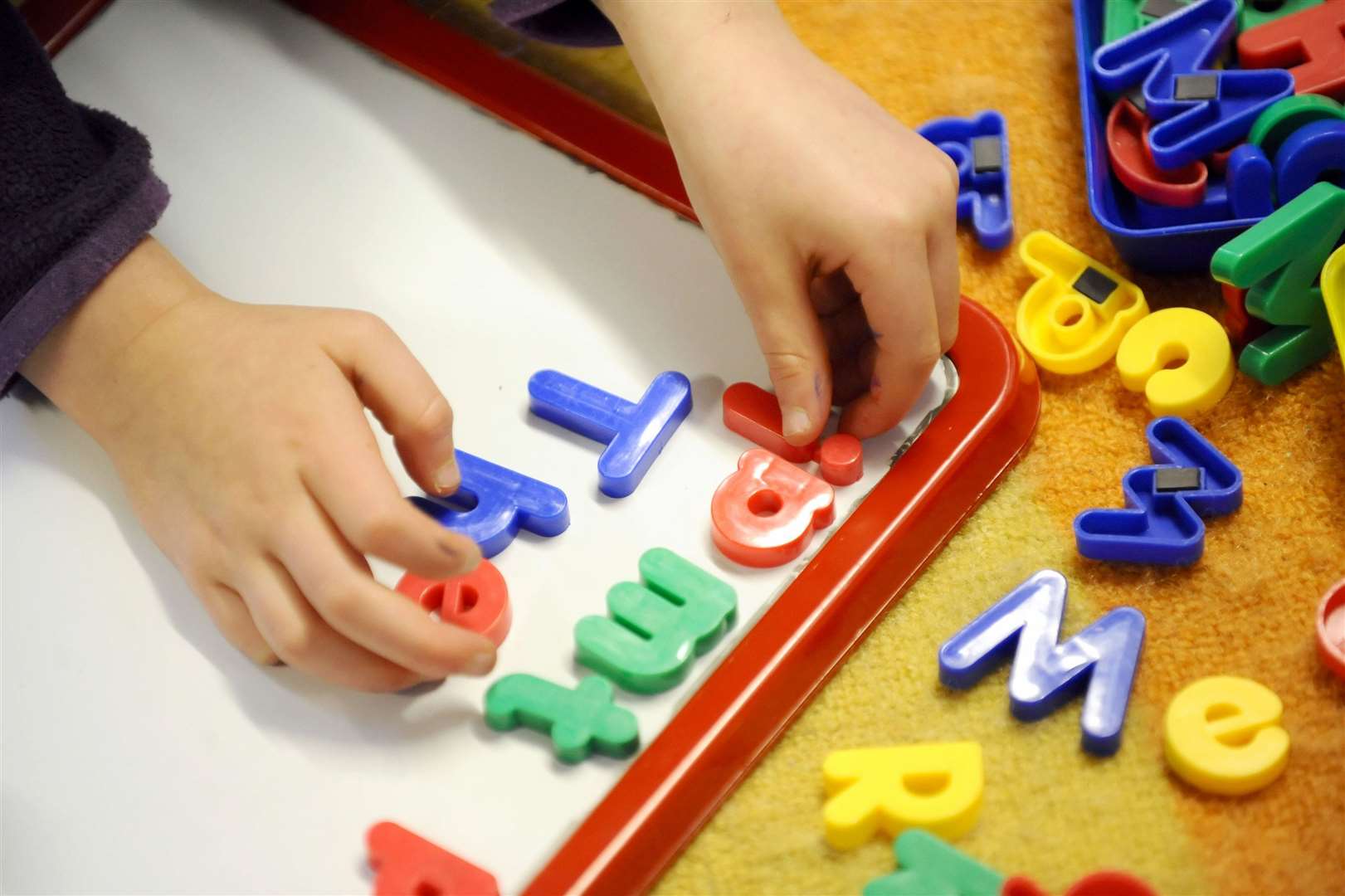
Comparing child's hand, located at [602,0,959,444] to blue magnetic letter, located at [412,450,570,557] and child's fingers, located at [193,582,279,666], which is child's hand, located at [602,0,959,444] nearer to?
blue magnetic letter, located at [412,450,570,557]

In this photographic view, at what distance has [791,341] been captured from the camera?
59cm

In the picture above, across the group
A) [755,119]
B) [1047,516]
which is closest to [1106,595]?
[1047,516]

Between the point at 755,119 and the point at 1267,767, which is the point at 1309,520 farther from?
the point at 755,119

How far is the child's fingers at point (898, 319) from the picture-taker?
57cm

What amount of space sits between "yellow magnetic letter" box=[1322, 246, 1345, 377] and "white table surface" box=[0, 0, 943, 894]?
180 millimetres

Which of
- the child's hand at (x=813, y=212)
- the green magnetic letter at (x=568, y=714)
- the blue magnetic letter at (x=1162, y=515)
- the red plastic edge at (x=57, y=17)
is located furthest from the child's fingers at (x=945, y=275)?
the red plastic edge at (x=57, y=17)

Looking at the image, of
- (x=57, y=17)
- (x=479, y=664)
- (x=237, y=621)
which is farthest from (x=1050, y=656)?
(x=57, y=17)

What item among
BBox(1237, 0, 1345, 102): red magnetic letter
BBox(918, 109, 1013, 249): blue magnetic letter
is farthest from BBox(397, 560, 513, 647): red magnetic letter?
BBox(1237, 0, 1345, 102): red magnetic letter

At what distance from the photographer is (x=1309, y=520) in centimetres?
59

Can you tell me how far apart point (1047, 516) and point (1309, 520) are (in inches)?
4.5

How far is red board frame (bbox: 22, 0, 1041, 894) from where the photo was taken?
0.53m

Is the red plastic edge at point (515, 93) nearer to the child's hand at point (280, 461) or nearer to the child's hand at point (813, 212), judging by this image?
the child's hand at point (813, 212)

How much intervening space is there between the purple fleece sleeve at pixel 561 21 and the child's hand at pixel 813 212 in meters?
0.14

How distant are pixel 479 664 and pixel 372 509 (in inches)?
3.2
